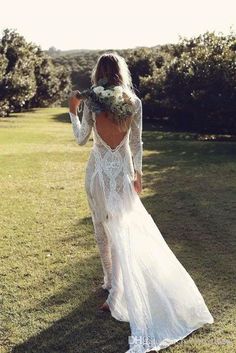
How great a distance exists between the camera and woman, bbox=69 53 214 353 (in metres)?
5.41

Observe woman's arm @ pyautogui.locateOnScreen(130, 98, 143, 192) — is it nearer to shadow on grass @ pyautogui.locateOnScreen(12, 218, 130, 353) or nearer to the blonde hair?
the blonde hair

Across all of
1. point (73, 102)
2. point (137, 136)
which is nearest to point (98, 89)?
point (73, 102)

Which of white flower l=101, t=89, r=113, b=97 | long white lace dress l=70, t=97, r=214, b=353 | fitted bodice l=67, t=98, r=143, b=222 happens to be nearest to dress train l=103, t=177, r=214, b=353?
long white lace dress l=70, t=97, r=214, b=353

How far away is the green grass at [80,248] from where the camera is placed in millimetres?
5473

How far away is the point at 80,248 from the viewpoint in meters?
8.45

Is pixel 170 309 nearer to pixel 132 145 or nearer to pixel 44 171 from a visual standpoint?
pixel 132 145

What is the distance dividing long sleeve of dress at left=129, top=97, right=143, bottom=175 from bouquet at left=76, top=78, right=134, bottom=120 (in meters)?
0.12

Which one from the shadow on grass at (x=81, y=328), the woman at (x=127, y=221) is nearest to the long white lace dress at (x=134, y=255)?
the woman at (x=127, y=221)

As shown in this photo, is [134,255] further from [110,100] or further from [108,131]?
[110,100]

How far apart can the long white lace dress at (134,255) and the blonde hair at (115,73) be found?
6.2 inches

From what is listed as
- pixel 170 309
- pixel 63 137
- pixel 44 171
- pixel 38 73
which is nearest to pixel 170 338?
pixel 170 309

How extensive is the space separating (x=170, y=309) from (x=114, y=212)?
49.1 inches

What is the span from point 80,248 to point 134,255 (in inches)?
119

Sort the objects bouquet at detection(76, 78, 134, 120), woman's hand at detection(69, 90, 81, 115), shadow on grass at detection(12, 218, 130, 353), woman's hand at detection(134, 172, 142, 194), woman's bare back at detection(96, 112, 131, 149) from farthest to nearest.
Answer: woman's hand at detection(134, 172, 142, 194) → woman's hand at detection(69, 90, 81, 115) → woman's bare back at detection(96, 112, 131, 149) → bouquet at detection(76, 78, 134, 120) → shadow on grass at detection(12, 218, 130, 353)
